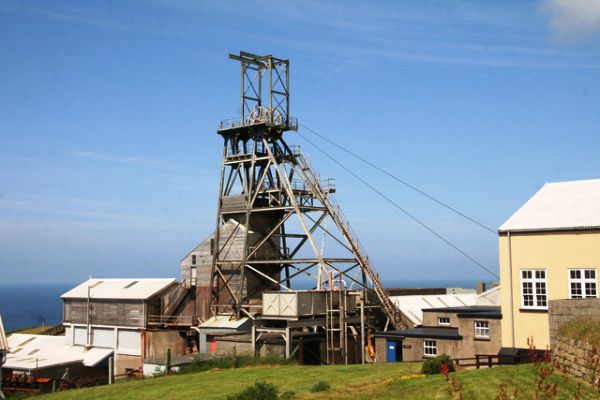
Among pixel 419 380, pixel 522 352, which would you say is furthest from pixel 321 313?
pixel 419 380

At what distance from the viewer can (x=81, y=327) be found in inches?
2445

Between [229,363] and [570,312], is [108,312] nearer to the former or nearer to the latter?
[229,363]

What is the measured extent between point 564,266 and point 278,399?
56.3 ft

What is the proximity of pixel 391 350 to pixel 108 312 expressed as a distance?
28.3 metres

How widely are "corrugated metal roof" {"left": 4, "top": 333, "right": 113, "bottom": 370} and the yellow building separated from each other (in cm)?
3310

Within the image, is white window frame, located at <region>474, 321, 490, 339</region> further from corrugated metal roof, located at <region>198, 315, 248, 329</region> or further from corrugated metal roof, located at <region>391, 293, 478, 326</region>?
corrugated metal roof, located at <region>198, 315, 248, 329</region>

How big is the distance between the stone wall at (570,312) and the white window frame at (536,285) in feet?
22.2

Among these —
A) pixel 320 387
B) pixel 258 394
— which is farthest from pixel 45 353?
pixel 258 394

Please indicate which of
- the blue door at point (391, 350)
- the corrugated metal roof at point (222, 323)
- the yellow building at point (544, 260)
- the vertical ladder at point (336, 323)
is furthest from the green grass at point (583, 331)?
the corrugated metal roof at point (222, 323)

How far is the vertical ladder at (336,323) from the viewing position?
4719cm

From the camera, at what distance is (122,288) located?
205 ft

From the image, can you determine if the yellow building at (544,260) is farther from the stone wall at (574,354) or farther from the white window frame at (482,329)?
the stone wall at (574,354)

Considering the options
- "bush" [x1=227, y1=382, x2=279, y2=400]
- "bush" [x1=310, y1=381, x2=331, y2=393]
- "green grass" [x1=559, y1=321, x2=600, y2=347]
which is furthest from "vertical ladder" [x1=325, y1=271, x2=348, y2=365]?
"bush" [x1=227, y1=382, x2=279, y2=400]

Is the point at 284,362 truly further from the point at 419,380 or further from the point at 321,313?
the point at 419,380
